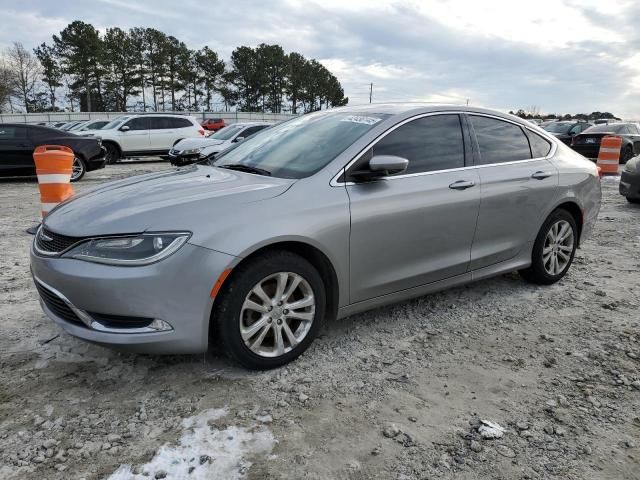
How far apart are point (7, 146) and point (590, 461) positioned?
1243 cm

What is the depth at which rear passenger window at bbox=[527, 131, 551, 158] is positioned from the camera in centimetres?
441

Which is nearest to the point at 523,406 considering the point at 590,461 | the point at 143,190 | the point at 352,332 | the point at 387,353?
the point at 590,461

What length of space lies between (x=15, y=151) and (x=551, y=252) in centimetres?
1131

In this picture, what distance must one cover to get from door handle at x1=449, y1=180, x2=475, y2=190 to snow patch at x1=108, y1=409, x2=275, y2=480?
215cm

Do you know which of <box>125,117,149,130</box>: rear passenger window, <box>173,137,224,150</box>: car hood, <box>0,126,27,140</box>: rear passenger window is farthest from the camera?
<box>125,117,149,130</box>: rear passenger window

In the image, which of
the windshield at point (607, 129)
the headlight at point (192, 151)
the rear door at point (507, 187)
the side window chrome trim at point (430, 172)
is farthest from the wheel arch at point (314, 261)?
Result: the windshield at point (607, 129)

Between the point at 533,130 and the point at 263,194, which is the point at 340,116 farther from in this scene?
the point at 533,130

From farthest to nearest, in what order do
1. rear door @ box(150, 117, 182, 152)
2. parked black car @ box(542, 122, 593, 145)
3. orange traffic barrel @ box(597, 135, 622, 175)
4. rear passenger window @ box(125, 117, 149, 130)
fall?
parked black car @ box(542, 122, 593, 145) < rear door @ box(150, 117, 182, 152) < rear passenger window @ box(125, 117, 149, 130) < orange traffic barrel @ box(597, 135, 622, 175)

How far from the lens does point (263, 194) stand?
9.67 feet

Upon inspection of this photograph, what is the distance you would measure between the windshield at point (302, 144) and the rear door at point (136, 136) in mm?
13955

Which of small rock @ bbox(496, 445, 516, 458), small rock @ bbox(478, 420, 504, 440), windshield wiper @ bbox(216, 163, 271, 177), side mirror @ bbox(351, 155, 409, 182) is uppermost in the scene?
side mirror @ bbox(351, 155, 409, 182)

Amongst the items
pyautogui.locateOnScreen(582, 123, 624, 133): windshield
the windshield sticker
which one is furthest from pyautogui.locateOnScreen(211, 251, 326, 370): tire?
pyautogui.locateOnScreen(582, 123, 624, 133): windshield

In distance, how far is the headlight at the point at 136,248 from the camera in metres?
2.59

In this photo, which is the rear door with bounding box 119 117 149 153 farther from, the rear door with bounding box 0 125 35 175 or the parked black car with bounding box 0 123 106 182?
the rear door with bounding box 0 125 35 175
